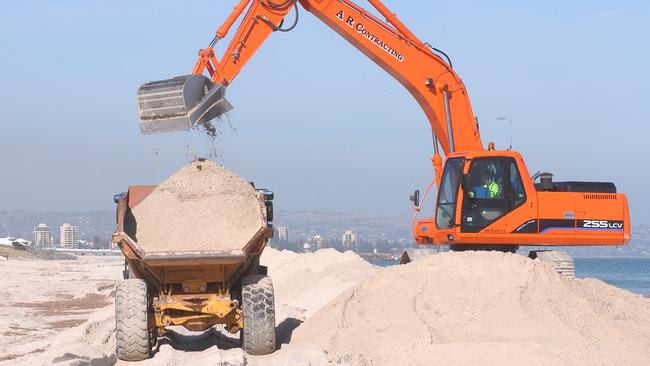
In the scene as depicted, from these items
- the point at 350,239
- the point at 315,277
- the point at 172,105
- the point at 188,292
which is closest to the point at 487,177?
the point at 172,105

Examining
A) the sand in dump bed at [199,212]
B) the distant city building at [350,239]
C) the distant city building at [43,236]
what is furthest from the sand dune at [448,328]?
the distant city building at [43,236]

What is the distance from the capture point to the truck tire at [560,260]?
15.7 meters

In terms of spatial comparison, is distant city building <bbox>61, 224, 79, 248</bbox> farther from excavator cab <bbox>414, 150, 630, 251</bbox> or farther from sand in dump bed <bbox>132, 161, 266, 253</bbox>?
sand in dump bed <bbox>132, 161, 266, 253</bbox>

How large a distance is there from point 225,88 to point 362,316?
3.81 m

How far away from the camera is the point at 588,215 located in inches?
622

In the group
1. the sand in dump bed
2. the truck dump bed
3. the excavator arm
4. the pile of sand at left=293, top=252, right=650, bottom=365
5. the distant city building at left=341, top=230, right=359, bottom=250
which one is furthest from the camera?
the distant city building at left=341, top=230, right=359, bottom=250

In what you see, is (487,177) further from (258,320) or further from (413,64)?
(258,320)

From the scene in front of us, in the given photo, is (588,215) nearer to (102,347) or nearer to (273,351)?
(273,351)

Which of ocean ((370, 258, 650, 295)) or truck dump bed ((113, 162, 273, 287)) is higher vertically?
truck dump bed ((113, 162, 273, 287))

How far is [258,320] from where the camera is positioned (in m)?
13.4

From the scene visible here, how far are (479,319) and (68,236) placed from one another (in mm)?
173399

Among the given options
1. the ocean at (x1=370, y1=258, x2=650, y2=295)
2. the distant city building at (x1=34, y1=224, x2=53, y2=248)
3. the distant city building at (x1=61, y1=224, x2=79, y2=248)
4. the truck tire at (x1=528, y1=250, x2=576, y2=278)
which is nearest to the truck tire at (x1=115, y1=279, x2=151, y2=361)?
the truck tire at (x1=528, y1=250, x2=576, y2=278)

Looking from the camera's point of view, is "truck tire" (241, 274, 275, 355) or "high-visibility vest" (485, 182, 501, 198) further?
"high-visibility vest" (485, 182, 501, 198)

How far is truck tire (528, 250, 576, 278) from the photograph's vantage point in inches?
620
